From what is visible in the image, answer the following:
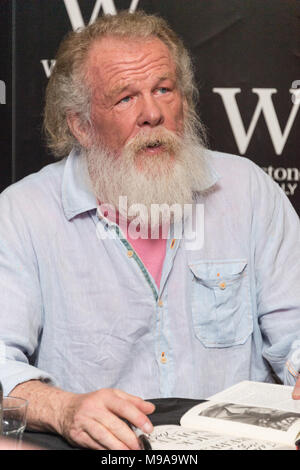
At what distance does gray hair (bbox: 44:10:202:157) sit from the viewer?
2.54 meters

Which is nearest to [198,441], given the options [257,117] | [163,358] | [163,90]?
[163,358]

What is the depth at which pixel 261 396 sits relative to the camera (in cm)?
173

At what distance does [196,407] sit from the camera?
161 centimetres

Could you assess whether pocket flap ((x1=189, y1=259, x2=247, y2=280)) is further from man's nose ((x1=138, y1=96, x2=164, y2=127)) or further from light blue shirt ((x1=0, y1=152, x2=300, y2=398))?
man's nose ((x1=138, y1=96, x2=164, y2=127))

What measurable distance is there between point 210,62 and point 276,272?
108 cm

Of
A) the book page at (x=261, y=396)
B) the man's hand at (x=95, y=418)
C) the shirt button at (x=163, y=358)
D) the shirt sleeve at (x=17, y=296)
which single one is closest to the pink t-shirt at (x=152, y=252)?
the shirt button at (x=163, y=358)

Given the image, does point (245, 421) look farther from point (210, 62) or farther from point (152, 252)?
point (210, 62)

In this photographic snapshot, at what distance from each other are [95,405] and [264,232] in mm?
1138

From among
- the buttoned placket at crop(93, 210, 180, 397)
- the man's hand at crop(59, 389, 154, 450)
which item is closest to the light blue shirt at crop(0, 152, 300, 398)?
the buttoned placket at crop(93, 210, 180, 397)

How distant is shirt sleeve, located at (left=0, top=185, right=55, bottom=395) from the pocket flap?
519 mm

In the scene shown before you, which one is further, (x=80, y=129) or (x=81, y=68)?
(x=80, y=129)

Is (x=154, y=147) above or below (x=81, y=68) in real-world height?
below

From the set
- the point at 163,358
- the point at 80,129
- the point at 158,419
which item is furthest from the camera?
the point at 80,129
